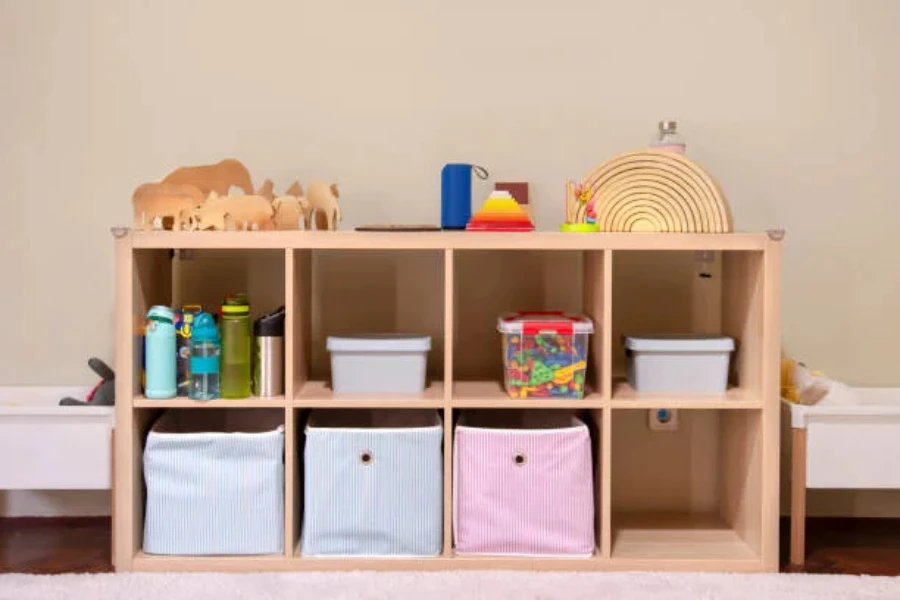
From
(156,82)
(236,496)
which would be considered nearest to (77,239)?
(156,82)

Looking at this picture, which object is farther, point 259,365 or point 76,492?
point 76,492

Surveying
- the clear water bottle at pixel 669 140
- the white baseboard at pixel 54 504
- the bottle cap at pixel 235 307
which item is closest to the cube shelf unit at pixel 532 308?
the bottle cap at pixel 235 307

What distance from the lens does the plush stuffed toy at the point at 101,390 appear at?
233cm

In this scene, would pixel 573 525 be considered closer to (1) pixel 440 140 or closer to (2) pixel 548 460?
(2) pixel 548 460

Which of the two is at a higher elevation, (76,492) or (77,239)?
(77,239)

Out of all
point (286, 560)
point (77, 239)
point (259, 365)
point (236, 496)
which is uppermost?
point (77, 239)

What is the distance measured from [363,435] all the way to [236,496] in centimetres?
31

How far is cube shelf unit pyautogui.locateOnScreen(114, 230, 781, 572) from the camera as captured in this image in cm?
213

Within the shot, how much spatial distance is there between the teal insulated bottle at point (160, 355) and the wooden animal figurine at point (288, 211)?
1.11 ft

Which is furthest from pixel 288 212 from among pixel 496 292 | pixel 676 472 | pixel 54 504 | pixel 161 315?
pixel 676 472

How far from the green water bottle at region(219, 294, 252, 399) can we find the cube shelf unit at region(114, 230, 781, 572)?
5 centimetres

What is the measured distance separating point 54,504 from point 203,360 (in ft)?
2.62

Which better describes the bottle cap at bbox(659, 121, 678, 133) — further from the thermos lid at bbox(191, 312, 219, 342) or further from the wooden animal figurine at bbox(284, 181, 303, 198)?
the thermos lid at bbox(191, 312, 219, 342)

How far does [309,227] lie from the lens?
235 cm
